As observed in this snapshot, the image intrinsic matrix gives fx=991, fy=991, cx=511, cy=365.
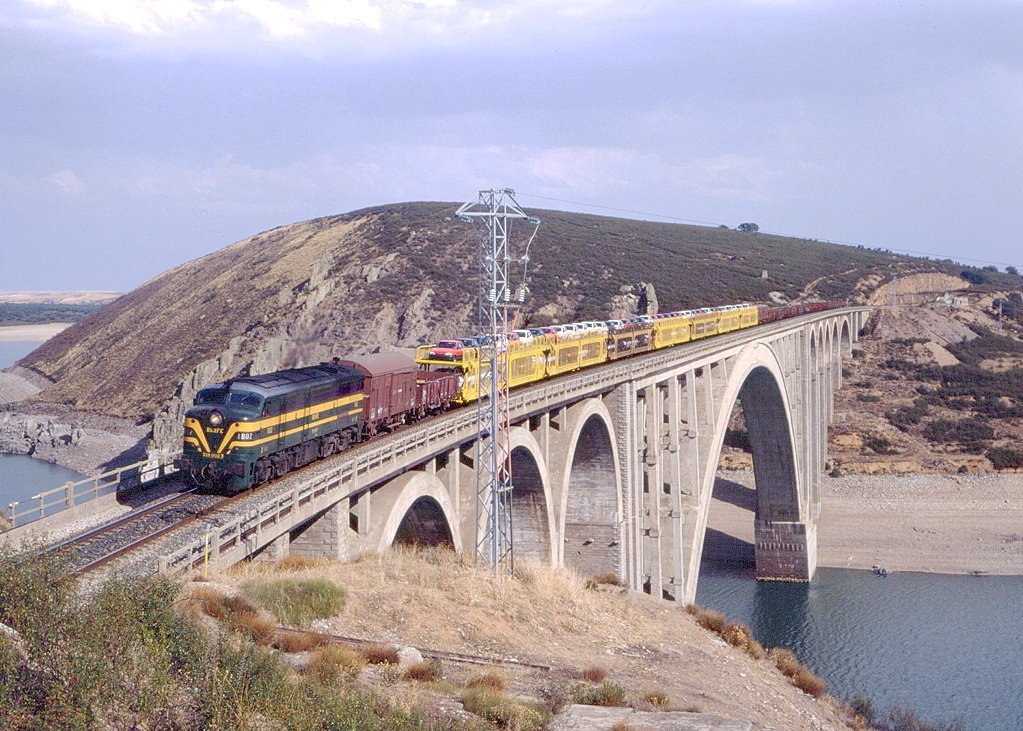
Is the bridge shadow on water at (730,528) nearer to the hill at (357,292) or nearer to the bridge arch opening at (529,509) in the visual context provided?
the hill at (357,292)

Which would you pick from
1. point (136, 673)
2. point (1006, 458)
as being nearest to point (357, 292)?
point (1006, 458)

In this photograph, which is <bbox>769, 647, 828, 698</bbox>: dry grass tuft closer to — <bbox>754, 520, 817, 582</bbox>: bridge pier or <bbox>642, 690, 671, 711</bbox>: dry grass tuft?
<bbox>642, 690, 671, 711</bbox>: dry grass tuft

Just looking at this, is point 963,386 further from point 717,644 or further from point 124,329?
point 124,329

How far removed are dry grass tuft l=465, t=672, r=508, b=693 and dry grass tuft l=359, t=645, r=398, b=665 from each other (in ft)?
3.39

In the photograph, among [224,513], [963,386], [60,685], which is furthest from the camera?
[963,386]

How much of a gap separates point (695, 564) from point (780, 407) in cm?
1782

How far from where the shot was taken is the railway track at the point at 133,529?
13656 mm

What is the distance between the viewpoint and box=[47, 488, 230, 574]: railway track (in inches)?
538

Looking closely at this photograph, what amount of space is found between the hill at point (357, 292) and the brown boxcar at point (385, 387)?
4267cm

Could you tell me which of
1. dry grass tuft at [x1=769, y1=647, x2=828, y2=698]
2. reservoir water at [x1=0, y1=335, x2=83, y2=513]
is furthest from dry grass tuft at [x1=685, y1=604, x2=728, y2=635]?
reservoir water at [x1=0, y1=335, x2=83, y2=513]

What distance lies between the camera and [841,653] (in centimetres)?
4184

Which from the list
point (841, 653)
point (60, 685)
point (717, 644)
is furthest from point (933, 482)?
point (60, 685)

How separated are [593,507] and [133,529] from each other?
1899 cm

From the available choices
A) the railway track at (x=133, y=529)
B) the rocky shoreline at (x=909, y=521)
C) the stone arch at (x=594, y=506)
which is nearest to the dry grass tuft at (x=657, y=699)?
the railway track at (x=133, y=529)
